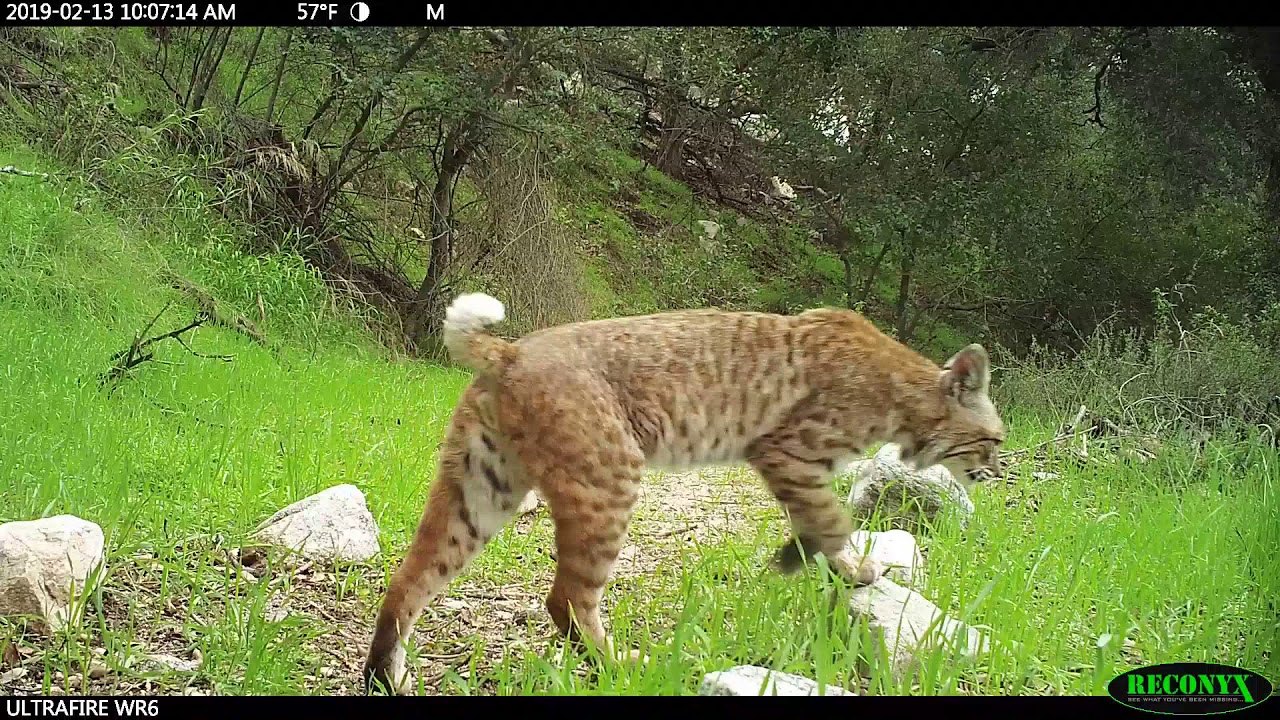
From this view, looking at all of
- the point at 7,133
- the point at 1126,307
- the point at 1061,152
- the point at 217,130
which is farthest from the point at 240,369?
the point at 1126,307

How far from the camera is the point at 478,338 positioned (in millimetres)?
2281

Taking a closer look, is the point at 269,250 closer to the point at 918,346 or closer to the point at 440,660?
the point at 440,660

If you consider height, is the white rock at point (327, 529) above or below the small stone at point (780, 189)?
below

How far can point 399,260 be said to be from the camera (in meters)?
3.65

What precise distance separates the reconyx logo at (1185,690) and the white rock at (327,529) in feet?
5.94

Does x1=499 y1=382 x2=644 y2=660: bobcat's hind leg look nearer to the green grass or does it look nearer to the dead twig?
the green grass

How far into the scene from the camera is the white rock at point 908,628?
2045 mm

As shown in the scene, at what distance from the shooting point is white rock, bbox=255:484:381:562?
262cm

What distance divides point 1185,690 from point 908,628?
1.79 ft

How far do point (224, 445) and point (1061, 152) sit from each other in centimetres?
303
